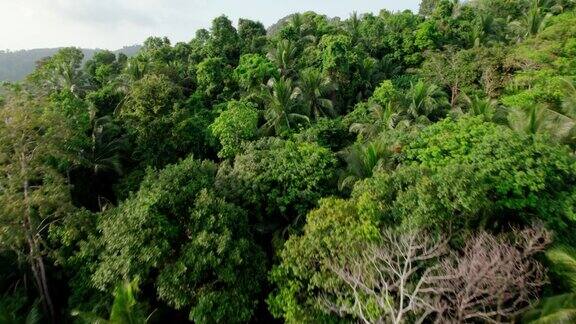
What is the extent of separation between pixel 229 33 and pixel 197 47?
2299mm

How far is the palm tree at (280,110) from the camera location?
19359 millimetres

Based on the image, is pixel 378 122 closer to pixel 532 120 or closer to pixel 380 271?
pixel 532 120

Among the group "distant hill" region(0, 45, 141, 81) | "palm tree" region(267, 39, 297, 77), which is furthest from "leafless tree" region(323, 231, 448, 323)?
"distant hill" region(0, 45, 141, 81)

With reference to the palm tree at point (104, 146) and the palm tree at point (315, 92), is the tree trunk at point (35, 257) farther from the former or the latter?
the palm tree at point (315, 92)

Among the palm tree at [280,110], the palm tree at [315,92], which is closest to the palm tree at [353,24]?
the palm tree at [315,92]

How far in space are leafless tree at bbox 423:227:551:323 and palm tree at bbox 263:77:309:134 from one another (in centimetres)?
1111

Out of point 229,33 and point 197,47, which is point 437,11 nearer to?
point 229,33

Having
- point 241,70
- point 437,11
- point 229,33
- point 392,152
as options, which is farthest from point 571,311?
point 437,11

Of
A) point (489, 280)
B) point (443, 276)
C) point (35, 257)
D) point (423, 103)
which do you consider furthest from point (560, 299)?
point (35, 257)

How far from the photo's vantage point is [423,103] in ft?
62.1

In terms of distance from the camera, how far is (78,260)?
1125 cm

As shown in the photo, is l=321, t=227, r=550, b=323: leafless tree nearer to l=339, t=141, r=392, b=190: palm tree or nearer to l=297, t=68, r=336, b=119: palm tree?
l=339, t=141, r=392, b=190: palm tree

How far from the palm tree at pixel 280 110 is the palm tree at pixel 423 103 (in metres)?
5.05

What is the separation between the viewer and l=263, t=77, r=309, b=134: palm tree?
19359 mm
